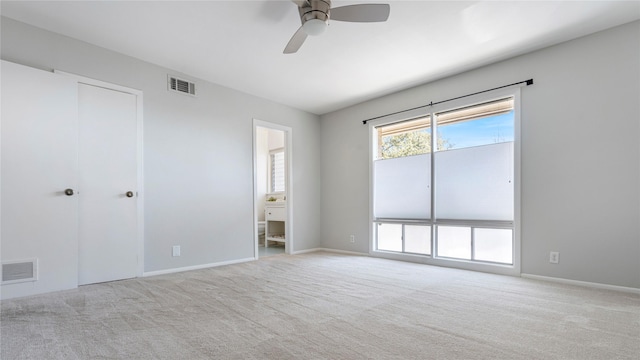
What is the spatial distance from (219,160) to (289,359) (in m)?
3.29

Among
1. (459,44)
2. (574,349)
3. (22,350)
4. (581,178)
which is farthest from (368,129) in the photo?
(22,350)

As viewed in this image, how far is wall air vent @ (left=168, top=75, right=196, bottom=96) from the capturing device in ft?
13.0

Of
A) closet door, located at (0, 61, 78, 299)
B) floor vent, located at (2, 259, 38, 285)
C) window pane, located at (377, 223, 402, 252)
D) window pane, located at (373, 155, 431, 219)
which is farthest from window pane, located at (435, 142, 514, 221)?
floor vent, located at (2, 259, 38, 285)

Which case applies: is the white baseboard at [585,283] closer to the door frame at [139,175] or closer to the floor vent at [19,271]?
the door frame at [139,175]

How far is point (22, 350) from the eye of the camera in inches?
70.0

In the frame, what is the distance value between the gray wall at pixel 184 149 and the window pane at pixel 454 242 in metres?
2.82

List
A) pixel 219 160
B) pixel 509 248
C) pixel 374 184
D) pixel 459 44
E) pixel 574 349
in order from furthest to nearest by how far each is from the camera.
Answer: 1. pixel 374 184
2. pixel 219 160
3. pixel 509 248
4. pixel 459 44
5. pixel 574 349

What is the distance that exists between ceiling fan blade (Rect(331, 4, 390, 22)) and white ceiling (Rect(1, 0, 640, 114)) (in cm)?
28

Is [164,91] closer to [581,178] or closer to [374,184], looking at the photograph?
[374,184]

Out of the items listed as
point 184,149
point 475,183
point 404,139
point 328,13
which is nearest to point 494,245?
point 475,183

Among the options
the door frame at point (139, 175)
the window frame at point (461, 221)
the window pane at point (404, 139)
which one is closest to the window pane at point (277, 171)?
the window frame at point (461, 221)

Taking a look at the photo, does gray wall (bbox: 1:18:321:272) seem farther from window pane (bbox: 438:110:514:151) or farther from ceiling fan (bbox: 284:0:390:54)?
window pane (bbox: 438:110:514:151)

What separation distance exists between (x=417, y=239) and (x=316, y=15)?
11.2 feet

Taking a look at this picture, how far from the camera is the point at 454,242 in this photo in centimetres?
415
